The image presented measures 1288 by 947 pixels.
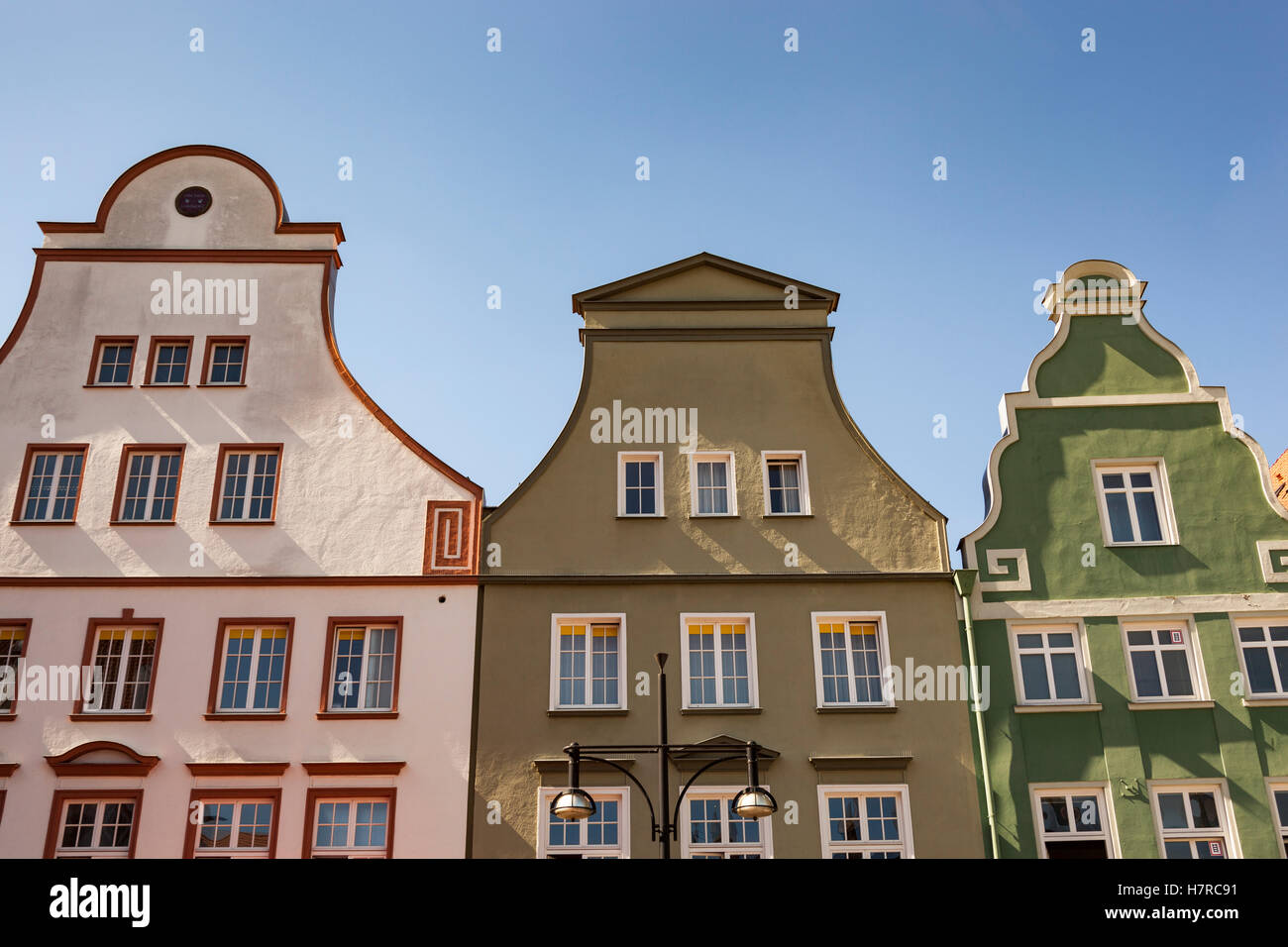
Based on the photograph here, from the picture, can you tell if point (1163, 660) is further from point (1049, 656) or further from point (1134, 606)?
point (1049, 656)

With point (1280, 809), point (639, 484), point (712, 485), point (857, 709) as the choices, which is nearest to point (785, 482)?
point (712, 485)

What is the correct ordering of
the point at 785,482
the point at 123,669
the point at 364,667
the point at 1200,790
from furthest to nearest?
the point at 785,482
the point at 364,667
the point at 123,669
the point at 1200,790

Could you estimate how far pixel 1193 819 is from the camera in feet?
70.4

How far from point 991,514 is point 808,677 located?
15.7 ft

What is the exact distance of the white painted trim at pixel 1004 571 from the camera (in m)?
23.3

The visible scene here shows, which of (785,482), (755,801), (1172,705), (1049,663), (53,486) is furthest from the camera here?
(785,482)

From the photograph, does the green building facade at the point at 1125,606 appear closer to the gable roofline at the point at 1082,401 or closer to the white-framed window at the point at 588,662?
the gable roofline at the point at 1082,401

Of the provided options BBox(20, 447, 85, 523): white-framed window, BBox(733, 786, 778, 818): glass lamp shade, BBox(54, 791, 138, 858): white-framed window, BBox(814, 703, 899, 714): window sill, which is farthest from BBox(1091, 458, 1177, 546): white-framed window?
BBox(20, 447, 85, 523): white-framed window

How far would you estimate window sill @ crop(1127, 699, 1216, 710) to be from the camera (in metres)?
22.1

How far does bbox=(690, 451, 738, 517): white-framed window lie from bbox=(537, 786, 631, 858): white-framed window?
5.49 metres

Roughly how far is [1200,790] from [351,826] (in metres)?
14.3

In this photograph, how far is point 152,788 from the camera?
21.5m

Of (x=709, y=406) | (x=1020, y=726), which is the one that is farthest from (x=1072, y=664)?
(x=709, y=406)
